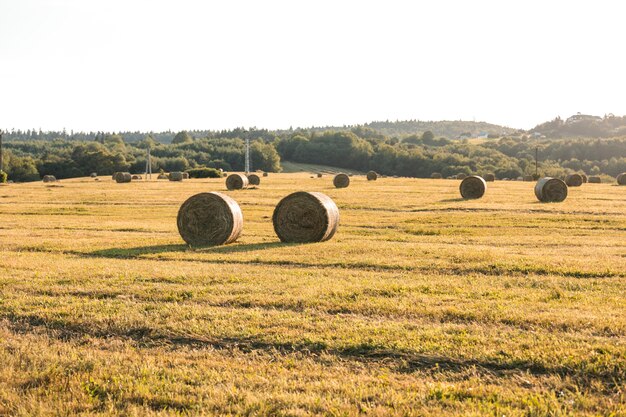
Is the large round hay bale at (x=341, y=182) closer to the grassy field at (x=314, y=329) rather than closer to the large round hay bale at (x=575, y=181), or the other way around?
the large round hay bale at (x=575, y=181)

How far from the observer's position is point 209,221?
866 inches

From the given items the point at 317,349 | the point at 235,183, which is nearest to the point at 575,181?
the point at 235,183

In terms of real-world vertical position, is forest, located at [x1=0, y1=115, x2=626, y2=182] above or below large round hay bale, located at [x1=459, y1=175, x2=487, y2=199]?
above

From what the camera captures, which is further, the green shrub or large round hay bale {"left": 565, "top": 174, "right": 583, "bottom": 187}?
the green shrub

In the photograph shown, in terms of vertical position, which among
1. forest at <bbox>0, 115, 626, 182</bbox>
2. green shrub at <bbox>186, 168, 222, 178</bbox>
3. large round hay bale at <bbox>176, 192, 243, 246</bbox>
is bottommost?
large round hay bale at <bbox>176, 192, 243, 246</bbox>

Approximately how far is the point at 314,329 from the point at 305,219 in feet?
40.0

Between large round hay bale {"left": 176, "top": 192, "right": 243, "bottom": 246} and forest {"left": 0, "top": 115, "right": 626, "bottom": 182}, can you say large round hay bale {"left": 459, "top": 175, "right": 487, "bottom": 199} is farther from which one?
forest {"left": 0, "top": 115, "right": 626, "bottom": 182}

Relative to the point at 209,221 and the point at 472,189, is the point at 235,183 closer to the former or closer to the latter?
the point at 472,189

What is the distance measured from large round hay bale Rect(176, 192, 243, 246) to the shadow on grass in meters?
10.5

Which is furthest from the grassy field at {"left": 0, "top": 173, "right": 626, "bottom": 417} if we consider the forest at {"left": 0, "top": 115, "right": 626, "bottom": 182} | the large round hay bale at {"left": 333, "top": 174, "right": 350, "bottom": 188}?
the forest at {"left": 0, "top": 115, "right": 626, "bottom": 182}

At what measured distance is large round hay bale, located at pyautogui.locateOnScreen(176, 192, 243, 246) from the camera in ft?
71.3

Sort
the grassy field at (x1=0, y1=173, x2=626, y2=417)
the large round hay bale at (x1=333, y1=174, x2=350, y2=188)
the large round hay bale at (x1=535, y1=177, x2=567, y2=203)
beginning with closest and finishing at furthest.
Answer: the grassy field at (x1=0, y1=173, x2=626, y2=417)
the large round hay bale at (x1=535, y1=177, x2=567, y2=203)
the large round hay bale at (x1=333, y1=174, x2=350, y2=188)

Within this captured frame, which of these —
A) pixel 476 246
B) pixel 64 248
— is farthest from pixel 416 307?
pixel 64 248

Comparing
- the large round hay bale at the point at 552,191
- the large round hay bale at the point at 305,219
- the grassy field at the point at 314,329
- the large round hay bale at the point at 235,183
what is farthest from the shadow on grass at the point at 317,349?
the large round hay bale at the point at 235,183
